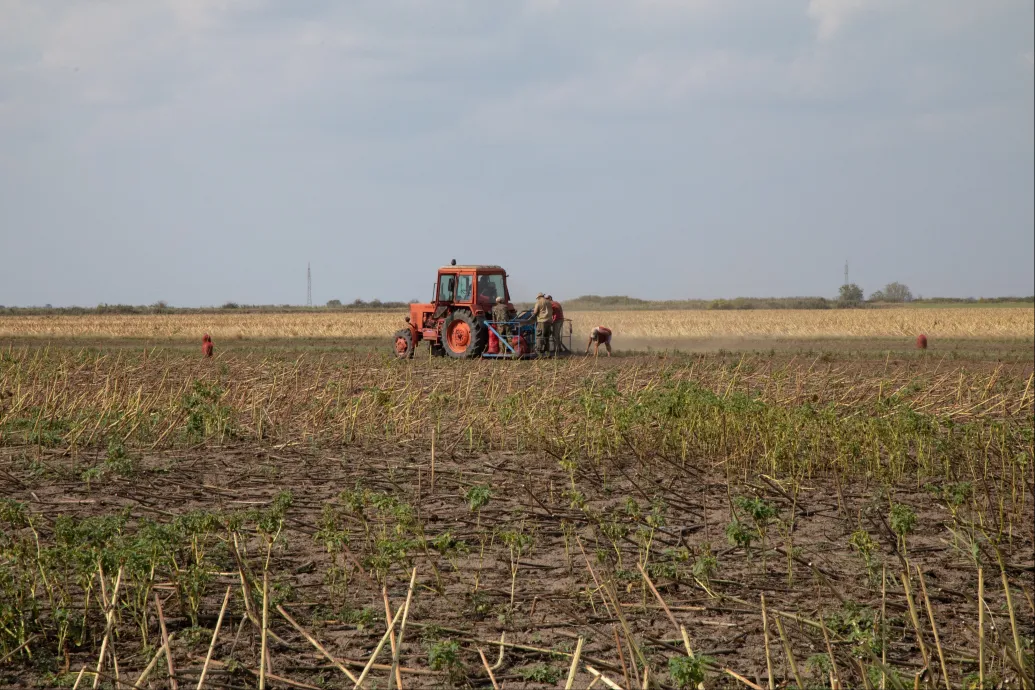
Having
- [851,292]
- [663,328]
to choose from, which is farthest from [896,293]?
[663,328]

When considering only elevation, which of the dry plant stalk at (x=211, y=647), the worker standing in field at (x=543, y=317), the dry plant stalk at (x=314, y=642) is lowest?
the dry plant stalk at (x=314, y=642)

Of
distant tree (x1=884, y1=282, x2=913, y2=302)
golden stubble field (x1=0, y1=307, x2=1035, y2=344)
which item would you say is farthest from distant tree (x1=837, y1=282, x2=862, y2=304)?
golden stubble field (x1=0, y1=307, x2=1035, y2=344)

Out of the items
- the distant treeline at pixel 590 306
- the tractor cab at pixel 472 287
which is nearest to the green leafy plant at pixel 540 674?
the tractor cab at pixel 472 287

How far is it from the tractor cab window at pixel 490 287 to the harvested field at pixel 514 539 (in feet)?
24.9

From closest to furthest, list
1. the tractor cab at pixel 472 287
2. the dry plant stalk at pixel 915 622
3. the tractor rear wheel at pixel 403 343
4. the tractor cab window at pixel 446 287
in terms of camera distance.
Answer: the dry plant stalk at pixel 915 622
the tractor cab at pixel 472 287
the tractor cab window at pixel 446 287
the tractor rear wheel at pixel 403 343

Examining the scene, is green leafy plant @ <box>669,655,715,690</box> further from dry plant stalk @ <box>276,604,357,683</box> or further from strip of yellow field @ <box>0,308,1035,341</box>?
strip of yellow field @ <box>0,308,1035,341</box>

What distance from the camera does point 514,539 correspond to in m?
5.18

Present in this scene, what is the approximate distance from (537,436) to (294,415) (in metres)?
2.96

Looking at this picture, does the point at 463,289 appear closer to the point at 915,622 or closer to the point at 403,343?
the point at 403,343

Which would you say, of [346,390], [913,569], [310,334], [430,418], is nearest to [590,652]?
[913,569]

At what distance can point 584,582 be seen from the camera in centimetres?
533

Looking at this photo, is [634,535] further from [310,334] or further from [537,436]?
[310,334]

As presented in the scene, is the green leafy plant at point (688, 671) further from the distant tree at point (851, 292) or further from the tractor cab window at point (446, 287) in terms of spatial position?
the distant tree at point (851, 292)

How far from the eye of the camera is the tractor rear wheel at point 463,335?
59.1 ft
